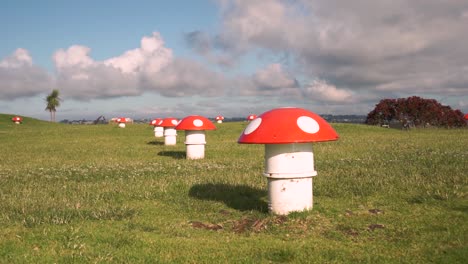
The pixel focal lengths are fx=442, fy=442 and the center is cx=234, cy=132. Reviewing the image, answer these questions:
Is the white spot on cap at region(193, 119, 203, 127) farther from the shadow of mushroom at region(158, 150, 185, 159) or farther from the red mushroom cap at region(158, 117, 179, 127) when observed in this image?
the red mushroom cap at region(158, 117, 179, 127)

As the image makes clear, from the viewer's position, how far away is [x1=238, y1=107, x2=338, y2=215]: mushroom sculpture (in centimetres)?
776

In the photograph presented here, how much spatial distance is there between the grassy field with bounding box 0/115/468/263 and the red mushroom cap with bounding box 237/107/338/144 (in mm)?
1363

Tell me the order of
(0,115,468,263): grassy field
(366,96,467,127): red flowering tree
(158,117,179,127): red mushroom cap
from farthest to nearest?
(366,96,467,127): red flowering tree, (158,117,179,127): red mushroom cap, (0,115,468,263): grassy field

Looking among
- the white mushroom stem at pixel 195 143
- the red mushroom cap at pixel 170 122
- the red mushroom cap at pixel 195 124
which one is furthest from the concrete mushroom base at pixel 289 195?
the red mushroom cap at pixel 170 122

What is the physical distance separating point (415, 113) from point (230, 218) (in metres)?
48.3

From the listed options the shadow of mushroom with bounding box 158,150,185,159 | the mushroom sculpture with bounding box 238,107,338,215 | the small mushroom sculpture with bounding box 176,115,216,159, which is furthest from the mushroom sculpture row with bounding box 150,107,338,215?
the shadow of mushroom with bounding box 158,150,185,159

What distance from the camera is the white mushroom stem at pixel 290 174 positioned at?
784 cm

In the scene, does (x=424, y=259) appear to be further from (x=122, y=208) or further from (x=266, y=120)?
(x=122, y=208)

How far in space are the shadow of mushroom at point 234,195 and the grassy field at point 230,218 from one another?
25 millimetres

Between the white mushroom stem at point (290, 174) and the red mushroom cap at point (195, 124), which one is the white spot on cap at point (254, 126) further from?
the red mushroom cap at point (195, 124)

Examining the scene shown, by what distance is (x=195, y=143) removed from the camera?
18469 mm

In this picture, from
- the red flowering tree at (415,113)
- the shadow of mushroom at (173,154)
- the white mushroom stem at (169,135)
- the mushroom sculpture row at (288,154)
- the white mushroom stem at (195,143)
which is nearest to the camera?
the mushroom sculpture row at (288,154)

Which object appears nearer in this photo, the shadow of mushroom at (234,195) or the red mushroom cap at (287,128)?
the red mushroom cap at (287,128)

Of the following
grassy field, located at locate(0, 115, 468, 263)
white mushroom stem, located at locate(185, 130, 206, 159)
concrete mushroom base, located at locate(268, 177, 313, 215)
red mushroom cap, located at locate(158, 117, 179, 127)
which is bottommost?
grassy field, located at locate(0, 115, 468, 263)
